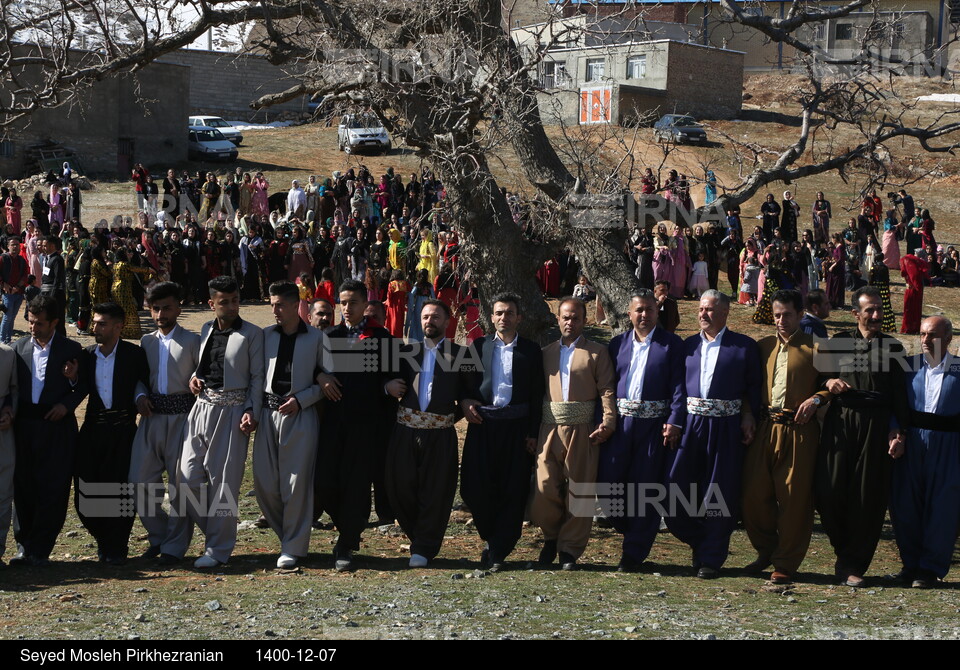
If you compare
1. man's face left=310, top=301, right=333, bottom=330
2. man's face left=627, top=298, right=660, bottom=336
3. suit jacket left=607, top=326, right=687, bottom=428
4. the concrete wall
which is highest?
the concrete wall

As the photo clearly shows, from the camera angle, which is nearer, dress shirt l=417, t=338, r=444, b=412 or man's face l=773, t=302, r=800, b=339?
man's face l=773, t=302, r=800, b=339

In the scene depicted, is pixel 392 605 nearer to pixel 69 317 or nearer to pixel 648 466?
pixel 648 466

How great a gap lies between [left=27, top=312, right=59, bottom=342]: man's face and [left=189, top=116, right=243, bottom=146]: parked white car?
30.9 m

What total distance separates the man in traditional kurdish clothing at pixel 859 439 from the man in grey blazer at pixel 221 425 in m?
3.48

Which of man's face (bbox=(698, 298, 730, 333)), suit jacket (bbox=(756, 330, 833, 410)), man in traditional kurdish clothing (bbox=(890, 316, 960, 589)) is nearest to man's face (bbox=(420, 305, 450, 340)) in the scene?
man's face (bbox=(698, 298, 730, 333))

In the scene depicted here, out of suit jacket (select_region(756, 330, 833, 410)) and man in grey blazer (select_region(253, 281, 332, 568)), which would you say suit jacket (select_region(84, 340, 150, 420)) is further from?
suit jacket (select_region(756, 330, 833, 410))

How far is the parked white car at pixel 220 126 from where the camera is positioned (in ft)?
123

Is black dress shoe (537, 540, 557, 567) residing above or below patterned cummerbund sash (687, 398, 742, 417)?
below

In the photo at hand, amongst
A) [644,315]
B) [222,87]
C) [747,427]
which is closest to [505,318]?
[644,315]

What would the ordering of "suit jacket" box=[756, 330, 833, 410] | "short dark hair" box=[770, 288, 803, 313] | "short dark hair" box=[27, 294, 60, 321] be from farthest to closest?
"short dark hair" box=[27, 294, 60, 321] < "short dark hair" box=[770, 288, 803, 313] < "suit jacket" box=[756, 330, 833, 410]

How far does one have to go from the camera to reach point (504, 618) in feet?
17.9

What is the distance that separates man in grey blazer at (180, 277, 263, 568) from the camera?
690cm
